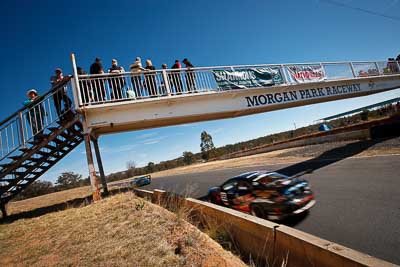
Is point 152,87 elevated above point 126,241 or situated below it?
above

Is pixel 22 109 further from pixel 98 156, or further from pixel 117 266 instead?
pixel 117 266

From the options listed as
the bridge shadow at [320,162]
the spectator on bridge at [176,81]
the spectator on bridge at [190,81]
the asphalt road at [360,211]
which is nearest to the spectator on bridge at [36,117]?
the spectator on bridge at [176,81]

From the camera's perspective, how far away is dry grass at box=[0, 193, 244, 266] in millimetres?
3518

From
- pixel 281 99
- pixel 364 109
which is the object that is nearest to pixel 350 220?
pixel 281 99

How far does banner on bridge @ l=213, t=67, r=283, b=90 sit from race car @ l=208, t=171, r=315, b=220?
5790 millimetres

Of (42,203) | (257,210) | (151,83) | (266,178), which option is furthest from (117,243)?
(42,203)

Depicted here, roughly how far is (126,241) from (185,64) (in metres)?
9.49

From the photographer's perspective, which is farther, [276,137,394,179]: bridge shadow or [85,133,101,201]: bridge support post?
[276,137,394,179]: bridge shadow

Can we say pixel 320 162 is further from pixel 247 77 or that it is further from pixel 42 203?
pixel 42 203

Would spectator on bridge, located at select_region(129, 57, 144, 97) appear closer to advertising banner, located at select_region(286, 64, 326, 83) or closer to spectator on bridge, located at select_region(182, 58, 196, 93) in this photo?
spectator on bridge, located at select_region(182, 58, 196, 93)

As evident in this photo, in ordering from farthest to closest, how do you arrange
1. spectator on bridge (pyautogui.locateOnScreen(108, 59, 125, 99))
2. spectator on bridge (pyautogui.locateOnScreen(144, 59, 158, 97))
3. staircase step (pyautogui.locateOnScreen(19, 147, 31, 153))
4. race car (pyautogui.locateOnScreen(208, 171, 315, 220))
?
spectator on bridge (pyautogui.locateOnScreen(144, 59, 158, 97)) → spectator on bridge (pyautogui.locateOnScreen(108, 59, 125, 99)) → staircase step (pyautogui.locateOnScreen(19, 147, 31, 153)) → race car (pyautogui.locateOnScreen(208, 171, 315, 220))

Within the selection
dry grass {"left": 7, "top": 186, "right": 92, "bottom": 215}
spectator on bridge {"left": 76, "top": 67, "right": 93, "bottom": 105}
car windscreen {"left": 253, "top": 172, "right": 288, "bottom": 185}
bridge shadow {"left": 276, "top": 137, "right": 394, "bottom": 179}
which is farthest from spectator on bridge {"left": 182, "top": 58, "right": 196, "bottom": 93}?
dry grass {"left": 7, "top": 186, "right": 92, "bottom": 215}

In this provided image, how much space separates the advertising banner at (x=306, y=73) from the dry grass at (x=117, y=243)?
10.9 metres

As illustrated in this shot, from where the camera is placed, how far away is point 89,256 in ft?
13.2
